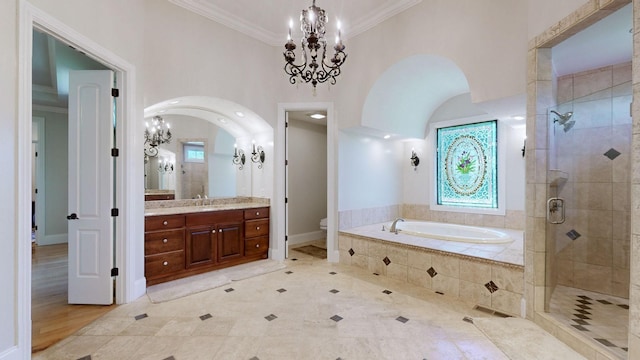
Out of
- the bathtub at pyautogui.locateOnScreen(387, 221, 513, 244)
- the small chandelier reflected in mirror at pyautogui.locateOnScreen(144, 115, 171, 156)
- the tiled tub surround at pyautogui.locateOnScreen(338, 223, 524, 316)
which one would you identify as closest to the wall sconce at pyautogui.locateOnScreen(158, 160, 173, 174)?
the small chandelier reflected in mirror at pyautogui.locateOnScreen(144, 115, 171, 156)

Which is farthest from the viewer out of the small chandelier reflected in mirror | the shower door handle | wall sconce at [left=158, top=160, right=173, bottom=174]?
wall sconce at [left=158, top=160, right=173, bottom=174]

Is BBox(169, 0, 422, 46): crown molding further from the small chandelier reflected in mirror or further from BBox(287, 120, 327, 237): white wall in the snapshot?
BBox(287, 120, 327, 237): white wall

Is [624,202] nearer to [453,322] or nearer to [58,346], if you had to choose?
[453,322]

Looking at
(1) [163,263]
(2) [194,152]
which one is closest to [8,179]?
(1) [163,263]

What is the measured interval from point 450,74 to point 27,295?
4.68 meters

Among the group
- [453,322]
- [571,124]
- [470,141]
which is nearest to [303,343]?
[453,322]

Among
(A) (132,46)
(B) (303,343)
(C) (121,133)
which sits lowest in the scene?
(B) (303,343)

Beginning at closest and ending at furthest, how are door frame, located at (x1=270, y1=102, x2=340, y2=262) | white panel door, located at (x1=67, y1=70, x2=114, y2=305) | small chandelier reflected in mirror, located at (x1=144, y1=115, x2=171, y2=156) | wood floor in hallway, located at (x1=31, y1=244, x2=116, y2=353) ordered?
wood floor in hallway, located at (x1=31, y1=244, x2=116, y2=353), white panel door, located at (x1=67, y1=70, x2=114, y2=305), small chandelier reflected in mirror, located at (x1=144, y1=115, x2=171, y2=156), door frame, located at (x1=270, y1=102, x2=340, y2=262)

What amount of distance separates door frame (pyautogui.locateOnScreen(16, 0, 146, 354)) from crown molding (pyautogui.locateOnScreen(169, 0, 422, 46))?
1286 millimetres

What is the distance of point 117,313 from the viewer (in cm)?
257

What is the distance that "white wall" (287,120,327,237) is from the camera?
554 centimetres

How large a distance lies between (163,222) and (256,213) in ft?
4.29

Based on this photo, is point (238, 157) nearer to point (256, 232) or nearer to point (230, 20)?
point (256, 232)

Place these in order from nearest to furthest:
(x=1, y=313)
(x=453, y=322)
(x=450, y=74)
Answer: (x=1, y=313) < (x=453, y=322) < (x=450, y=74)
